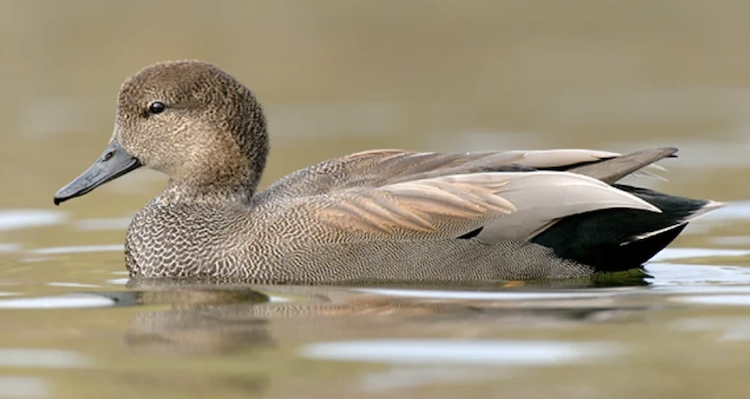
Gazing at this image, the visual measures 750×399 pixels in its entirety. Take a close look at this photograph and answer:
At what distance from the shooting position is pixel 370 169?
7.91 meters

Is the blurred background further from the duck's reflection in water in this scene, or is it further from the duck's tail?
the duck's reflection in water

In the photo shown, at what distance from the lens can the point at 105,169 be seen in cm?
807

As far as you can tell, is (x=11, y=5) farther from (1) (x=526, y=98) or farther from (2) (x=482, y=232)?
(2) (x=482, y=232)

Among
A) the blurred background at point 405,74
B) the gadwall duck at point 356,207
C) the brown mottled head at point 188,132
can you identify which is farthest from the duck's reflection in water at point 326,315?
the blurred background at point 405,74

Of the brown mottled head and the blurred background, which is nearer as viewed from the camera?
the brown mottled head

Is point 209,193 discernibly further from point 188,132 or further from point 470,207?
point 470,207

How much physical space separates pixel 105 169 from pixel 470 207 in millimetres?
2020

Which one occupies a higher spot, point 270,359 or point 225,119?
point 225,119

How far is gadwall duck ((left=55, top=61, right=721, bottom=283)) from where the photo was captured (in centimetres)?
736

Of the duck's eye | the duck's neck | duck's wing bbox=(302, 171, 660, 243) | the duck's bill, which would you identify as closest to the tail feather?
duck's wing bbox=(302, 171, 660, 243)

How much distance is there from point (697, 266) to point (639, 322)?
1900mm

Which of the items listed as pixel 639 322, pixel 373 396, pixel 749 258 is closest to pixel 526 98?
pixel 749 258

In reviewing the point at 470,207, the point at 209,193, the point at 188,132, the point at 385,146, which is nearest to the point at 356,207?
the point at 470,207

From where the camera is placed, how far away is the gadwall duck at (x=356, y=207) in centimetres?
736
